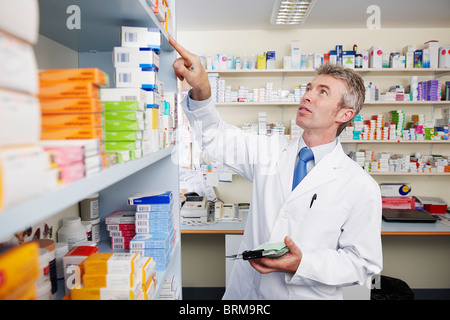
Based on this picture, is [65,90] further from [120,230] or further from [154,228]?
[120,230]

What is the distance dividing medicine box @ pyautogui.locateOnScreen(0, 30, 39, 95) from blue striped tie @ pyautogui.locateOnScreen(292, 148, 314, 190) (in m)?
1.44

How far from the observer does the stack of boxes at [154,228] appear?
120 cm

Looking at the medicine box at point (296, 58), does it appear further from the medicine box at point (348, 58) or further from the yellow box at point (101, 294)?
the yellow box at point (101, 294)

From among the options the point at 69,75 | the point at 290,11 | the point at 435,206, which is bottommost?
the point at 435,206

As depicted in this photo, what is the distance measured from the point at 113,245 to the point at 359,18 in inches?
142

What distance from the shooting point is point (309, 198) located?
62.6 inches

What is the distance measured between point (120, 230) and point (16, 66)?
3.49 feet

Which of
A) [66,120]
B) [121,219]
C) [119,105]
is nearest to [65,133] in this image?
[66,120]

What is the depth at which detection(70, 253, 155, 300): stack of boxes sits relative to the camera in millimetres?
816

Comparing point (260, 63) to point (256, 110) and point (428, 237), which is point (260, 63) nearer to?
point (256, 110)

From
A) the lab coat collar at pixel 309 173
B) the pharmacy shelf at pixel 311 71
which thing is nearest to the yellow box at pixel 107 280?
the lab coat collar at pixel 309 173

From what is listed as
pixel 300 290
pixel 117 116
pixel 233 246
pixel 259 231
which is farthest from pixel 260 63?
pixel 117 116

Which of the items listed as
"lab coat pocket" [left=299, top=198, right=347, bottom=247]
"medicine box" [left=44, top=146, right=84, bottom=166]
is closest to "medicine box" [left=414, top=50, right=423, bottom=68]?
"lab coat pocket" [left=299, top=198, right=347, bottom=247]

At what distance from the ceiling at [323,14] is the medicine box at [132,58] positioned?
7.40 ft
